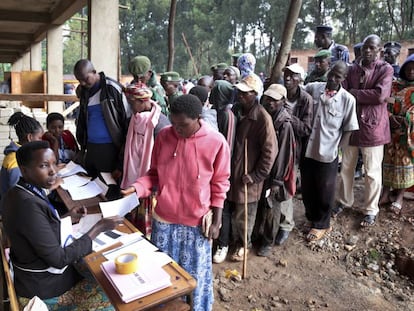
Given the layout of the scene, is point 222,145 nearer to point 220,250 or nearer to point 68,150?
point 220,250

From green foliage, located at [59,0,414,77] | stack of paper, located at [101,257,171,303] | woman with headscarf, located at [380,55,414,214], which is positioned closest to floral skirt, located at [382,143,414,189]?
woman with headscarf, located at [380,55,414,214]

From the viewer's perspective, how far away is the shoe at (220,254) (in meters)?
3.68

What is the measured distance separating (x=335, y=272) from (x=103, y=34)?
3.73 metres

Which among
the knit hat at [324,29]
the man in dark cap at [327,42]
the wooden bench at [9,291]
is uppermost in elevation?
the knit hat at [324,29]

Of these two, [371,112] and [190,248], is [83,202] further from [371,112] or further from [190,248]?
[371,112]

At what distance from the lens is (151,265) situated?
1696mm

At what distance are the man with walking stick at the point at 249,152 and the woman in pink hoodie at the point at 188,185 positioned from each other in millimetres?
1011

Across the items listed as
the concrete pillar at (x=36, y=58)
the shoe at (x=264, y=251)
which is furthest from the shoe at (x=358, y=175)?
the concrete pillar at (x=36, y=58)

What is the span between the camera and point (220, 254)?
371 cm

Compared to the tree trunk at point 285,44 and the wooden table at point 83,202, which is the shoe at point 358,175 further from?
the wooden table at point 83,202

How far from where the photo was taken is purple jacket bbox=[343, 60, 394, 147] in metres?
3.91

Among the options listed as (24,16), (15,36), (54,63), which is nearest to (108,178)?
(24,16)

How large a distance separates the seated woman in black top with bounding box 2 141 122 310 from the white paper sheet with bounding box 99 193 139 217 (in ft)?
0.22

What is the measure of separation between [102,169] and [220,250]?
148 cm
